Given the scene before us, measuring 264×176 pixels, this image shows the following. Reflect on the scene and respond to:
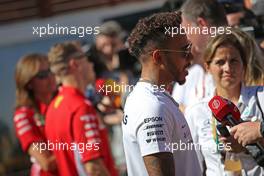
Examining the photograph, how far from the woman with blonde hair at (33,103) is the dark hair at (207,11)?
1610 millimetres

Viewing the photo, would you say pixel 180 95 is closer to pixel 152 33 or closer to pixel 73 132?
pixel 73 132

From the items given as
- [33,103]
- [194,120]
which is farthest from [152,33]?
[33,103]

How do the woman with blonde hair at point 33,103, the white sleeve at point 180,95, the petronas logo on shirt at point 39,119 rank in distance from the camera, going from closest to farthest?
the white sleeve at point 180,95 → the woman with blonde hair at point 33,103 → the petronas logo on shirt at point 39,119

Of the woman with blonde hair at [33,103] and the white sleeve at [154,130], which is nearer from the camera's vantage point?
the white sleeve at [154,130]

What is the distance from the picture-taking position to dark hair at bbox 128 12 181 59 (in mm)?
4262

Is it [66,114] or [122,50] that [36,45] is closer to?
[122,50]

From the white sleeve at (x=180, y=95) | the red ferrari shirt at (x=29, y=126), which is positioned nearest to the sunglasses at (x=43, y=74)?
the red ferrari shirt at (x=29, y=126)

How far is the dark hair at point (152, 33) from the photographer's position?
426cm

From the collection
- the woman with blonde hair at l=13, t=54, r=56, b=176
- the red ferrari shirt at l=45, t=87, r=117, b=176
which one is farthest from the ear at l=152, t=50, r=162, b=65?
the woman with blonde hair at l=13, t=54, r=56, b=176

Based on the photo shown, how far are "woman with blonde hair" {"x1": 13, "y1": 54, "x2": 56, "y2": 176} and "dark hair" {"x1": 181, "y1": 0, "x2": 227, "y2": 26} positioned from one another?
161 cm

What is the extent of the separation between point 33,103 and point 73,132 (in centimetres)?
87

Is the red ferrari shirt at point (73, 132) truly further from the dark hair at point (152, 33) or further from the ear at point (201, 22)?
the dark hair at point (152, 33)

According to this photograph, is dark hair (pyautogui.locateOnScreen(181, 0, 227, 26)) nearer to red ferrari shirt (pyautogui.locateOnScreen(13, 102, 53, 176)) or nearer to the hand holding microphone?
the hand holding microphone

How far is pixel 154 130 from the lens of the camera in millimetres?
4051
